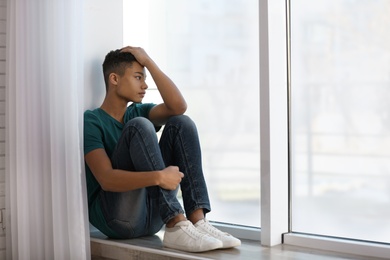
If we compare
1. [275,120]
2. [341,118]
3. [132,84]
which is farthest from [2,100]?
[341,118]

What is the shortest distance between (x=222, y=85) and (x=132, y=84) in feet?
1.39

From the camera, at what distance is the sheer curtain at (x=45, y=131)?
2.87 meters

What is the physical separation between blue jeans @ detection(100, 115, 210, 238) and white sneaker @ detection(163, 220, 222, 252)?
0.06 metres

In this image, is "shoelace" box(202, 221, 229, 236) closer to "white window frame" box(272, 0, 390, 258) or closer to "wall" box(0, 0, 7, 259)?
"white window frame" box(272, 0, 390, 258)

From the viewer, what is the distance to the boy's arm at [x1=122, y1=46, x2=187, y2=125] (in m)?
2.97

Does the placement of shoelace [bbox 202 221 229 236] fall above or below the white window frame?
below

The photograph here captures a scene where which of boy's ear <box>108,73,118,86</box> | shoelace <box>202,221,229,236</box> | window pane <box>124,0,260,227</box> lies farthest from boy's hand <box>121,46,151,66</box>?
shoelace <box>202,221,229,236</box>

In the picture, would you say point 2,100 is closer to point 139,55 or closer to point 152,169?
point 139,55

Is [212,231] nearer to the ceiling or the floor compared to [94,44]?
nearer to the floor

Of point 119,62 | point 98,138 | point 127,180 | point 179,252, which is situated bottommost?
point 179,252

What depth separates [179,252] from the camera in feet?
8.78

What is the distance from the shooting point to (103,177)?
280 cm

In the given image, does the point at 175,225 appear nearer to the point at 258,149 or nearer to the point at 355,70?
the point at 258,149

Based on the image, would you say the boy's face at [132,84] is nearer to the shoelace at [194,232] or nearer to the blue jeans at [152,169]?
the blue jeans at [152,169]
